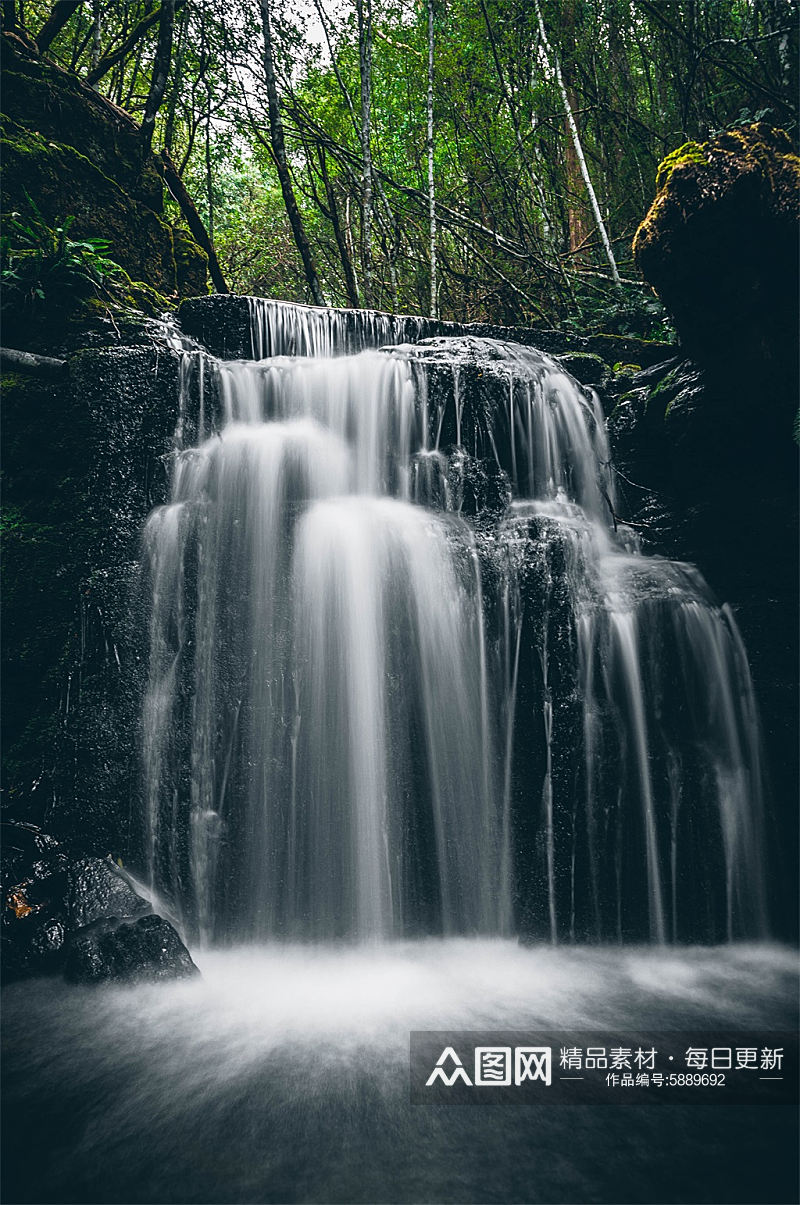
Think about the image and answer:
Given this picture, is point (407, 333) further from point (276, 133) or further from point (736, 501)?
point (736, 501)

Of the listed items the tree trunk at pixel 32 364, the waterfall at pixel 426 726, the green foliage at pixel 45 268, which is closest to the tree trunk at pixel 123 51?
the green foliage at pixel 45 268

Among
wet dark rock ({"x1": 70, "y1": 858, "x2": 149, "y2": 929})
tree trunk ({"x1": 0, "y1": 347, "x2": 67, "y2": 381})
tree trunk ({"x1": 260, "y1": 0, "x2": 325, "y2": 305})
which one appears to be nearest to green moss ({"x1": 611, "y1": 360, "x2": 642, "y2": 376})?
tree trunk ({"x1": 260, "y1": 0, "x2": 325, "y2": 305})

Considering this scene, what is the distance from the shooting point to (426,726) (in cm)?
391

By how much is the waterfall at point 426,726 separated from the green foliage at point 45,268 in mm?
1364

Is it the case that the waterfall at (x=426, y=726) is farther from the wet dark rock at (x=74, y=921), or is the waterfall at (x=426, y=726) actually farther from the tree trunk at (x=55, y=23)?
the tree trunk at (x=55, y=23)

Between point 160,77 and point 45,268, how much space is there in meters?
3.79

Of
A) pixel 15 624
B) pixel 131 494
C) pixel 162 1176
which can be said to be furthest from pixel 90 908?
pixel 131 494

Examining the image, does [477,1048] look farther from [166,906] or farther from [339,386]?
[339,386]

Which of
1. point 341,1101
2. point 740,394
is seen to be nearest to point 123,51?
point 740,394

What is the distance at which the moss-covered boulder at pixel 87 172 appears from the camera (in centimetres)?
533

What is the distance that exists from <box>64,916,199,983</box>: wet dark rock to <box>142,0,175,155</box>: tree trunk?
7.50 metres

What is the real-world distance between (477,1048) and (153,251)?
24.2 feet

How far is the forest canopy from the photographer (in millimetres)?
7258

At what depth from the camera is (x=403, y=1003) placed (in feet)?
9.54
